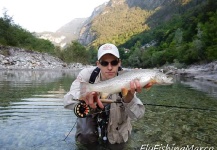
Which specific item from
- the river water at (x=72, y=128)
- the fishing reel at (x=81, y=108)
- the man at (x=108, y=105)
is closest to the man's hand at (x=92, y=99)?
the man at (x=108, y=105)

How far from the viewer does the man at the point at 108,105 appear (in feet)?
14.2

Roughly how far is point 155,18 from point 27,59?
153m

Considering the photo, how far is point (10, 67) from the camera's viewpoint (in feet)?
152

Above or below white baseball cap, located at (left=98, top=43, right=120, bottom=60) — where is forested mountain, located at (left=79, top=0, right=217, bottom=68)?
above

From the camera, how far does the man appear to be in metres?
4.32

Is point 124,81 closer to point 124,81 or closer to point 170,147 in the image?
point 124,81

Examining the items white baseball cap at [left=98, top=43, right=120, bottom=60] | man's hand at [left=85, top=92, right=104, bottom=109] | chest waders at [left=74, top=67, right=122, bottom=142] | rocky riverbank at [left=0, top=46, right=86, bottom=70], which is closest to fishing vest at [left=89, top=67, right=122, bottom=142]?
chest waders at [left=74, top=67, right=122, bottom=142]

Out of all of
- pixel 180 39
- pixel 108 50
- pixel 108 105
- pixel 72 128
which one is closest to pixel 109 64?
pixel 108 50

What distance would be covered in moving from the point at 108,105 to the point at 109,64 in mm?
851

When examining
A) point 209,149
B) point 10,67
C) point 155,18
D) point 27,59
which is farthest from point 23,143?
point 155,18

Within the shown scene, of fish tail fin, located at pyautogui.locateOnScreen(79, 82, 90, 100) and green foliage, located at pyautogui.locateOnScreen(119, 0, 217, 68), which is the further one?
green foliage, located at pyautogui.locateOnScreen(119, 0, 217, 68)

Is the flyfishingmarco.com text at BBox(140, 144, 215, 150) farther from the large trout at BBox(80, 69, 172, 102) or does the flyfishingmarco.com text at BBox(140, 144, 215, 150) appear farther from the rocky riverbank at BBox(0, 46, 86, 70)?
the rocky riverbank at BBox(0, 46, 86, 70)

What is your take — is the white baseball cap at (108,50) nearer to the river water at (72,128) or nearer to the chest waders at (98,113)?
the chest waders at (98,113)

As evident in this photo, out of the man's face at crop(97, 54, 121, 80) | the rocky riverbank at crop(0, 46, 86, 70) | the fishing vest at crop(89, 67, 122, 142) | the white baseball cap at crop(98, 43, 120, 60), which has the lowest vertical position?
the fishing vest at crop(89, 67, 122, 142)
